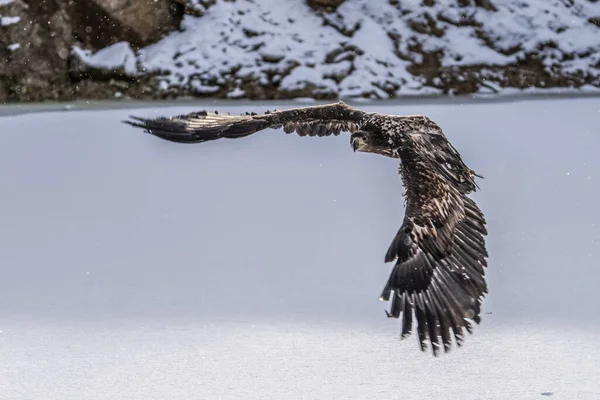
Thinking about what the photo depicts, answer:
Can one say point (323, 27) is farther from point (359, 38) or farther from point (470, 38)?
point (470, 38)

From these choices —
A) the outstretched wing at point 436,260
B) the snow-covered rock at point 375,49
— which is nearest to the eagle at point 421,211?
the outstretched wing at point 436,260

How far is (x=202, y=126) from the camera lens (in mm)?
4711

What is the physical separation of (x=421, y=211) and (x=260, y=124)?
3.22 feet

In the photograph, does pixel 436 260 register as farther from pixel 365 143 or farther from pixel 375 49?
pixel 375 49

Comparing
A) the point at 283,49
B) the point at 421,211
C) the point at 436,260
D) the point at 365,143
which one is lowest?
the point at 436,260

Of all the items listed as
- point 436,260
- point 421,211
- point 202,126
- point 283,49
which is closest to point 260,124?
point 202,126

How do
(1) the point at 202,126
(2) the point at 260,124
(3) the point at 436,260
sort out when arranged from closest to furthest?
(3) the point at 436,260, (2) the point at 260,124, (1) the point at 202,126

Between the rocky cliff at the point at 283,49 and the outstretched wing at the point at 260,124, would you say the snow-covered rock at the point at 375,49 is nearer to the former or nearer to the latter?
the rocky cliff at the point at 283,49

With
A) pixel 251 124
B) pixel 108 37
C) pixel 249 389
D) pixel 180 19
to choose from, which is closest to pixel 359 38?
pixel 180 19

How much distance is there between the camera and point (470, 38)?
34.9 feet

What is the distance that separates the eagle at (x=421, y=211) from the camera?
345cm

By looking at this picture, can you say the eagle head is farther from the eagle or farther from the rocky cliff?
the rocky cliff

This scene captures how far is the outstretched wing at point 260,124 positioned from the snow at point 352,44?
5469mm

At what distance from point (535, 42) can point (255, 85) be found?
2880 mm
